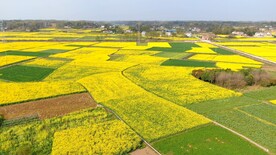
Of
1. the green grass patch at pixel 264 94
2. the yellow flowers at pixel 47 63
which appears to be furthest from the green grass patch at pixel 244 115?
the yellow flowers at pixel 47 63

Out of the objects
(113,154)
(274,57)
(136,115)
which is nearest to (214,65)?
(274,57)

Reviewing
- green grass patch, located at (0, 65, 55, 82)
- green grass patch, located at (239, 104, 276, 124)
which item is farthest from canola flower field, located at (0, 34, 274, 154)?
green grass patch, located at (239, 104, 276, 124)

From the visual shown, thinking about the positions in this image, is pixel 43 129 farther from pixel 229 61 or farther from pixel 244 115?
pixel 229 61

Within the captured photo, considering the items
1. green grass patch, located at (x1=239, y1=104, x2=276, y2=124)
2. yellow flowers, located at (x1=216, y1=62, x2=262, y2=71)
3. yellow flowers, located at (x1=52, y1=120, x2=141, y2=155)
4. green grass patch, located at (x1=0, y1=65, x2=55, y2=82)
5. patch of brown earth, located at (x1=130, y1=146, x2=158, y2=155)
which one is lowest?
patch of brown earth, located at (x1=130, y1=146, x2=158, y2=155)

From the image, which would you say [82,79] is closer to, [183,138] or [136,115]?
[136,115]

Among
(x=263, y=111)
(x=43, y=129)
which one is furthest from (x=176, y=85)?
(x=43, y=129)

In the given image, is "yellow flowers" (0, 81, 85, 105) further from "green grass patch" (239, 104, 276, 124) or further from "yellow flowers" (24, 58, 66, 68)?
"green grass patch" (239, 104, 276, 124)
